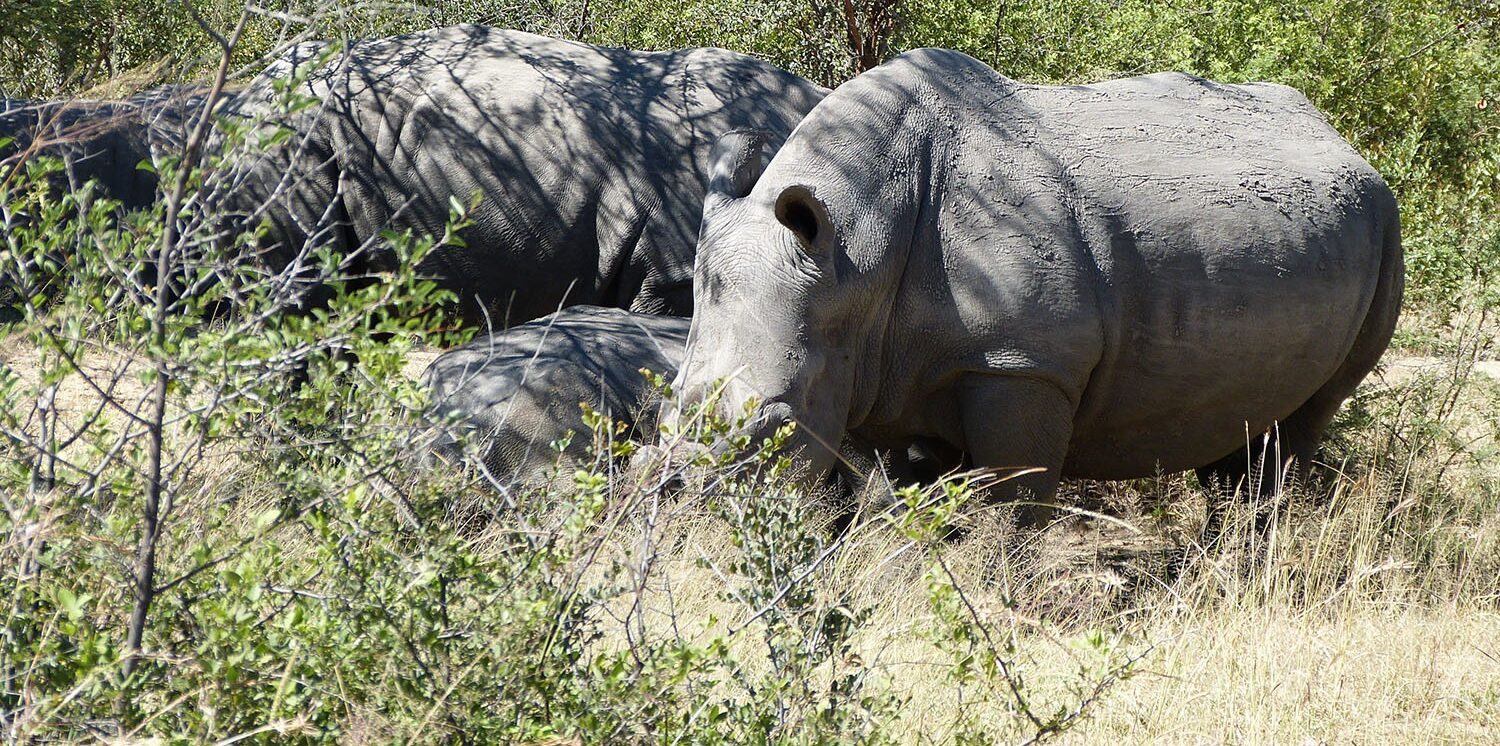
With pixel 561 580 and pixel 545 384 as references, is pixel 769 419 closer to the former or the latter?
pixel 545 384

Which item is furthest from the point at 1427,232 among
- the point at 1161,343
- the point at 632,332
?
the point at 632,332

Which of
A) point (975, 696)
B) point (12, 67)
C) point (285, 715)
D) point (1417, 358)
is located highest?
point (285, 715)

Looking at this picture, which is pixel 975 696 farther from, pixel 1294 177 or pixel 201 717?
pixel 1294 177

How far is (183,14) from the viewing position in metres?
11.9

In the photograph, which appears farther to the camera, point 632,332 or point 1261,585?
point 632,332

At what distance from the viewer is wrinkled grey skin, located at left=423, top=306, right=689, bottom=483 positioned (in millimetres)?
5340

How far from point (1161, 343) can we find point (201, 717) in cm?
347

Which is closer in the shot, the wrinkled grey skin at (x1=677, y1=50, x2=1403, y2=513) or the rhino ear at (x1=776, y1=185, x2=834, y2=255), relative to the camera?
the rhino ear at (x1=776, y1=185, x2=834, y2=255)

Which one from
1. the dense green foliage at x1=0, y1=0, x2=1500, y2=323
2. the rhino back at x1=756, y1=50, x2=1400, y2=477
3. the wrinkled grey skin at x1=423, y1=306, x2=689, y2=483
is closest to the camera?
the rhino back at x1=756, y1=50, x2=1400, y2=477

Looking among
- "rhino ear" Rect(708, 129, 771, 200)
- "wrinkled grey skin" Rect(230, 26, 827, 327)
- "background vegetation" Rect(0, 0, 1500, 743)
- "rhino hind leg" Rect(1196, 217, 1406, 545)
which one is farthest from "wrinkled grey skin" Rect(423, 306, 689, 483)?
"rhino hind leg" Rect(1196, 217, 1406, 545)

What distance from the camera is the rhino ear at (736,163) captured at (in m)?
5.12

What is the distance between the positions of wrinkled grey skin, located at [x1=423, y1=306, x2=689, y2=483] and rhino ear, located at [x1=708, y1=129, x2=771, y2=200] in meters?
0.78

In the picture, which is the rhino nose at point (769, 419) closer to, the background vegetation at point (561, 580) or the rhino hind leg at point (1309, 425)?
the background vegetation at point (561, 580)

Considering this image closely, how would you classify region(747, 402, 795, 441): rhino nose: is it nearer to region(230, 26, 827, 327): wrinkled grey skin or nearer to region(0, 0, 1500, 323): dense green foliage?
region(230, 26, 827, 327): wrinkled grey skin
